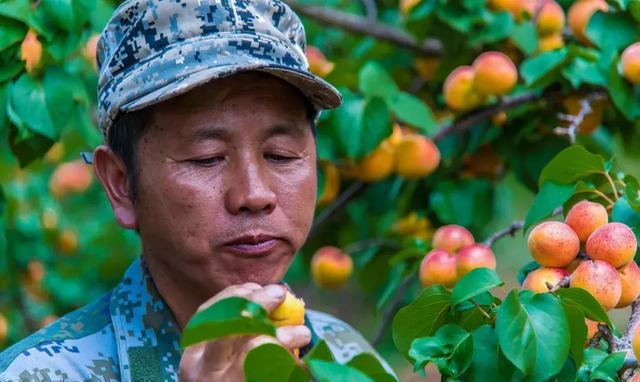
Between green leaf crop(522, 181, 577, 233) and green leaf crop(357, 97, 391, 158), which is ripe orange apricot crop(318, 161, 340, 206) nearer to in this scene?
green leaf crop(357, 97, 391, 158)

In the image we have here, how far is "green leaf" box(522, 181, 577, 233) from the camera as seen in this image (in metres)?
1.71

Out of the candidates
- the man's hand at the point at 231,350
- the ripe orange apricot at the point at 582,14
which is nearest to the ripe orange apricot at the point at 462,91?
the ripe orange apricot at the point at 582,14

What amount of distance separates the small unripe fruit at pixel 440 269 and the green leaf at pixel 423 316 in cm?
28

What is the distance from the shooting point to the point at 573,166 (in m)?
1.70

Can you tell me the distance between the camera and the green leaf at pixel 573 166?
1.69 metres

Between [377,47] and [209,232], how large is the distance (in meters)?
1.38

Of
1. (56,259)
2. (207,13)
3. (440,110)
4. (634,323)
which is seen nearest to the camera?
(634,323)

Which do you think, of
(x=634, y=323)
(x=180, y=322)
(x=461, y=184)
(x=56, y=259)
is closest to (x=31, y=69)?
(x=180, y=322)

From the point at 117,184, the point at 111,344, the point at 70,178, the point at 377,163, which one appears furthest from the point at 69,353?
the point at 70,178

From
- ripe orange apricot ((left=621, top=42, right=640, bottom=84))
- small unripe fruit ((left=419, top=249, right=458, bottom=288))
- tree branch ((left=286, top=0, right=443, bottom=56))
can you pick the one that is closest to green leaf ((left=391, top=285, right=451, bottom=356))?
small unripe fruit ((left=419, top=249, right=458, bottom=288))

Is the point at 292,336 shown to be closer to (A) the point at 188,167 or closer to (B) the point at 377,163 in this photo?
(A) the point at 188,167

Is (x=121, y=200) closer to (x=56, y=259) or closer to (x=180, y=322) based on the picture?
(x=180, y=322)

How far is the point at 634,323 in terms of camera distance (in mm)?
1480

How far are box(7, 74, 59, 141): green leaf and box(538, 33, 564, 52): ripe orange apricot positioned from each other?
106 centimetres
